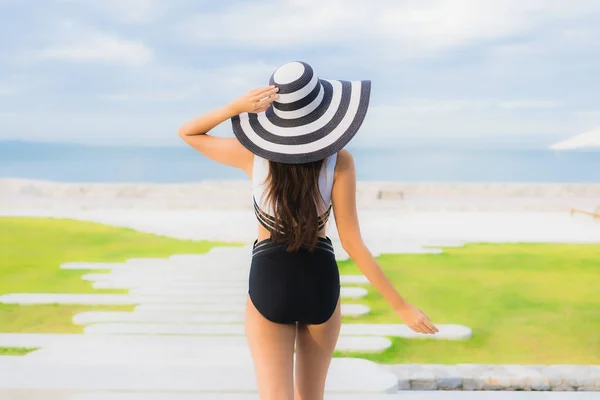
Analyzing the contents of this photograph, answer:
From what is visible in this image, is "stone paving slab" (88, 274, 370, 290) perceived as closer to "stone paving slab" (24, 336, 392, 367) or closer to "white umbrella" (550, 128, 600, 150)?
"stone paving slab" (24, 336, 392, 367)

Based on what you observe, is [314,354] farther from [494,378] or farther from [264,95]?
[494,378]

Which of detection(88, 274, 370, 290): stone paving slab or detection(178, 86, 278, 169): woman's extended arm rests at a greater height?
detection(88, 274, 370, 290): stone paving slab

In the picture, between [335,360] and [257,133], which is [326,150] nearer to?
[257,133]

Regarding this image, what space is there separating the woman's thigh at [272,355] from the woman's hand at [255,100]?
0.59 m

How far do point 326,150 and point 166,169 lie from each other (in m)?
50.3

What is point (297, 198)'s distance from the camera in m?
2.04

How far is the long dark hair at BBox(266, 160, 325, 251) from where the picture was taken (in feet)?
6.64

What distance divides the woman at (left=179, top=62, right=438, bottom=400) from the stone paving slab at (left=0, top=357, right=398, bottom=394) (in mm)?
1513

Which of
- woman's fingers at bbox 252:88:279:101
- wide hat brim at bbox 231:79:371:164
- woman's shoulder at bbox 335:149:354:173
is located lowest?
woman's shoulder at bbox 335:149:354:173

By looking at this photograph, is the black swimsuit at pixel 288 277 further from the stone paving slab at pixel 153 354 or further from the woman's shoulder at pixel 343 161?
the stone paving slab at pixel 153 354

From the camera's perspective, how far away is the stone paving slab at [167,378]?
11.7 feet

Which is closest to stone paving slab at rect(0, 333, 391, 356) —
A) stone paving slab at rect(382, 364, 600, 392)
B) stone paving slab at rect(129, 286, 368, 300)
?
stone paving slab at rect(382, 364, 600, 392)

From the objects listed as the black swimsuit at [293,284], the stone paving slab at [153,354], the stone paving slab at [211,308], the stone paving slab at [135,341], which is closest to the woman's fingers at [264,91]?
the black swimsuit at [293,284]

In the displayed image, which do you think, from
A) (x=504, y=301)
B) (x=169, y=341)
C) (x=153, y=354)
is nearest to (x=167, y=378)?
(x=153, y=354)
